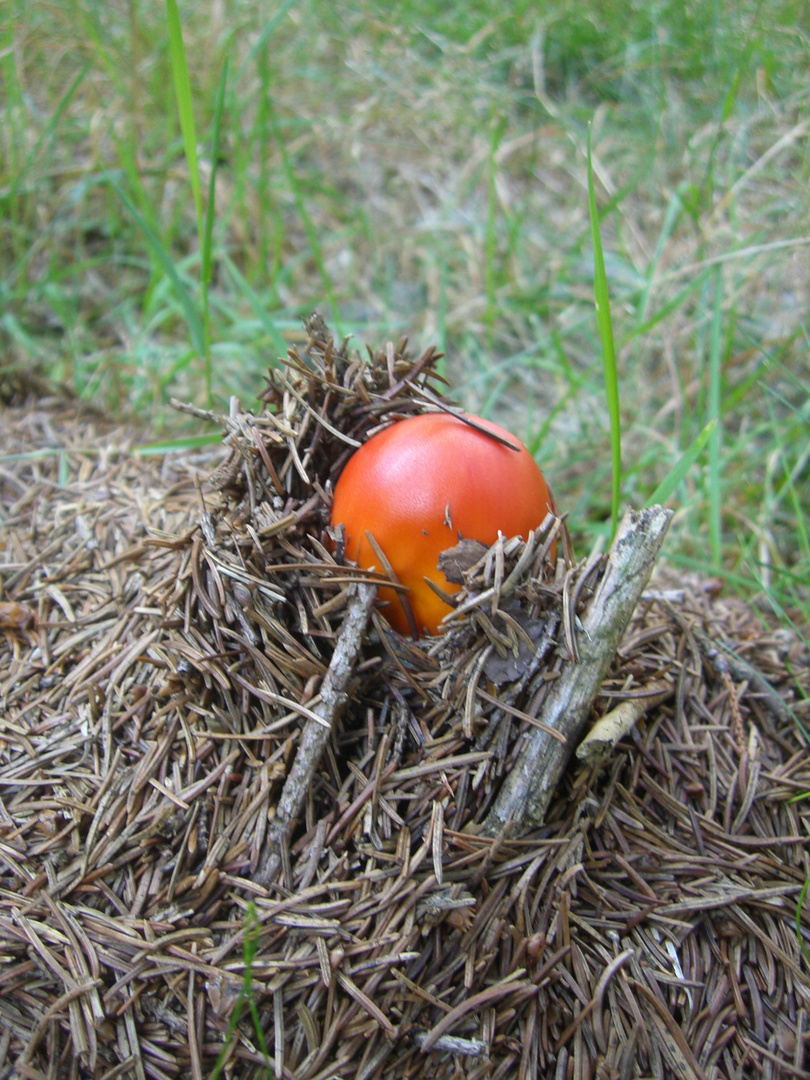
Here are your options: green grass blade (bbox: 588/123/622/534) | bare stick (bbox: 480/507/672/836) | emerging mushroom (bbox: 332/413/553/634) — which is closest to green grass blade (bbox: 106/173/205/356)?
emerging mushroom (bbox: 332/413/553/634)

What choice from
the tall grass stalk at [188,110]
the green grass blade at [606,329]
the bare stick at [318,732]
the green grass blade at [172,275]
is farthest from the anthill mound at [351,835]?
the green grass blade at [172,275]

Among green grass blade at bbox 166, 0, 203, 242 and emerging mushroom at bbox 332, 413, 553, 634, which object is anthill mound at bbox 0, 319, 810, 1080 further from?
green grass blade at bbox 166, 0, 203, 242

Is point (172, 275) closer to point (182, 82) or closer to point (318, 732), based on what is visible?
point (182, 82)

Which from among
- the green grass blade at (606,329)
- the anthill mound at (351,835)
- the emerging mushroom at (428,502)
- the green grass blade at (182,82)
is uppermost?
the green grass blade at (182,82)

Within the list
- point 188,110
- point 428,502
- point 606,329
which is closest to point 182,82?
point 188,110

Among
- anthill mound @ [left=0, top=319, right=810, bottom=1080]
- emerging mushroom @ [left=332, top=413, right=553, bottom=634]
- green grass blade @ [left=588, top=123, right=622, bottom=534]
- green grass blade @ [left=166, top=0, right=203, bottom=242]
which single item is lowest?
anthill mound @ [left=0, top=319, right=810, bottom=1080]

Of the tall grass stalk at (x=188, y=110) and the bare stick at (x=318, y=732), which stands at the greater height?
the tall grass stalk at (x=188, y=110)

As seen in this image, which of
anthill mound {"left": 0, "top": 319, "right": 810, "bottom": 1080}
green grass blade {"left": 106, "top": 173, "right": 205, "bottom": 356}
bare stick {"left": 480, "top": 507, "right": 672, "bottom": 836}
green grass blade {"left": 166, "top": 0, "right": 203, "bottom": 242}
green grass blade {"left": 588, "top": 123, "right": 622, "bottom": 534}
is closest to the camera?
anthill mound {"left": 0, "top": 319, "right": 810, "bottom": 1080}

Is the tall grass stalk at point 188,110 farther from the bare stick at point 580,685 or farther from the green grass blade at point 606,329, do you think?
the bare stick at point 580,685
